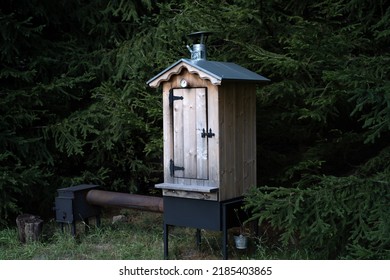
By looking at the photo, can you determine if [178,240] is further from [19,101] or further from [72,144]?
[19,101]

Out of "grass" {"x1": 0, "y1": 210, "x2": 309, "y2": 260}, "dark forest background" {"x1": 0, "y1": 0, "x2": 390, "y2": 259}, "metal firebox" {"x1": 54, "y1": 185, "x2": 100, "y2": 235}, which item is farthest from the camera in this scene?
"metal firebox" {"x1": 54, "y1": 185, "x2": 100, "y2": 235}

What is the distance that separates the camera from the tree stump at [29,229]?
227 inches

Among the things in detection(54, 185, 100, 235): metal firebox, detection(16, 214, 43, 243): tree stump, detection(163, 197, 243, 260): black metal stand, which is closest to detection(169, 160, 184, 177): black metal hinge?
detection(163, 197, 243, 260): black metal stand

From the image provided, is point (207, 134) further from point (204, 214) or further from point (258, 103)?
point (258, 103)

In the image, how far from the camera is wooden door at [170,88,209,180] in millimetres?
4555

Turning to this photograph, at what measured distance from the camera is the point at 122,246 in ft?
18.0

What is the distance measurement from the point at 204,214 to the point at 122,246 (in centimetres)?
130

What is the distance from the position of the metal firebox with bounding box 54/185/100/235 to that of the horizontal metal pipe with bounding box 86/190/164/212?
0.07 m

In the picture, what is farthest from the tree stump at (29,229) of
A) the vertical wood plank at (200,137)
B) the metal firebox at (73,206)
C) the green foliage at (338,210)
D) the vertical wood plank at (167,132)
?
the green foliage at (338,210)

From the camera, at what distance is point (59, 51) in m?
7.36

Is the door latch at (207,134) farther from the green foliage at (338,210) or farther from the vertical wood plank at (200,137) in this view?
the green foliage at (338,210)

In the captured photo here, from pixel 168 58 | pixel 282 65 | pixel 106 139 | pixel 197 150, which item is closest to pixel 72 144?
pixel 106 139

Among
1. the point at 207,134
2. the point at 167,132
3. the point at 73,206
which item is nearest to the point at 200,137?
the point at 207,134

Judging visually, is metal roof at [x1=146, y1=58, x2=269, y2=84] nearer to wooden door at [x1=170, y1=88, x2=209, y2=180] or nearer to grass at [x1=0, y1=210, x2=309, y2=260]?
wooden door at [x1=170, y1=88, x2=209, y2=180]
